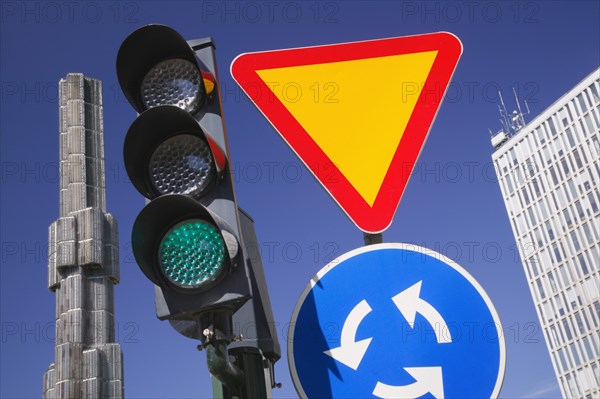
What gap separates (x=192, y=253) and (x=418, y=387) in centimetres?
69

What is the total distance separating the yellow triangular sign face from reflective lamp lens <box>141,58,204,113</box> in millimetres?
599

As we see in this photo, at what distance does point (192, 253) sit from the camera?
6.12 ft

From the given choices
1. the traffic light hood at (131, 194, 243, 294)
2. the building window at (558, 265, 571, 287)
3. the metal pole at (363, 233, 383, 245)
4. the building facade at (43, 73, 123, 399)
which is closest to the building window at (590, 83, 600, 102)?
the building window at (558, 265, 571, 287)

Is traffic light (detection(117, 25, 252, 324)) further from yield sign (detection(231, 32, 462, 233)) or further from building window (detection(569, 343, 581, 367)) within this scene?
building window (detection(569, 343, 581, 367))

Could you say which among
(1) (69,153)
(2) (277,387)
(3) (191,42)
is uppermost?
(1) (69,153)

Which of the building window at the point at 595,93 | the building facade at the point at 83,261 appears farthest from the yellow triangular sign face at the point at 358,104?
the building window at the point at 595,93

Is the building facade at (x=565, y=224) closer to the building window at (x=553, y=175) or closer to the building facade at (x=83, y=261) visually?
the building window at (x=553, y=175)

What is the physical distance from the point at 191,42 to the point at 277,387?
1.05 m

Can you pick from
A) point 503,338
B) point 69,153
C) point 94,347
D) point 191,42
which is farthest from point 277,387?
point 69,153

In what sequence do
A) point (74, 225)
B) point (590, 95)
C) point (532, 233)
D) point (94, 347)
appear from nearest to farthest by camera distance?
point (94, 347) → point (74, 225) → point (590, 95) → point (532, 233)

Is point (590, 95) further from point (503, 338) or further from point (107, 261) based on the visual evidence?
point (503, 338)

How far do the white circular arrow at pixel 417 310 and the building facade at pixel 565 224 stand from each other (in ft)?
193

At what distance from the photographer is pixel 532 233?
63.8 m

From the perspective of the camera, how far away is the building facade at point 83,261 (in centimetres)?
3212
